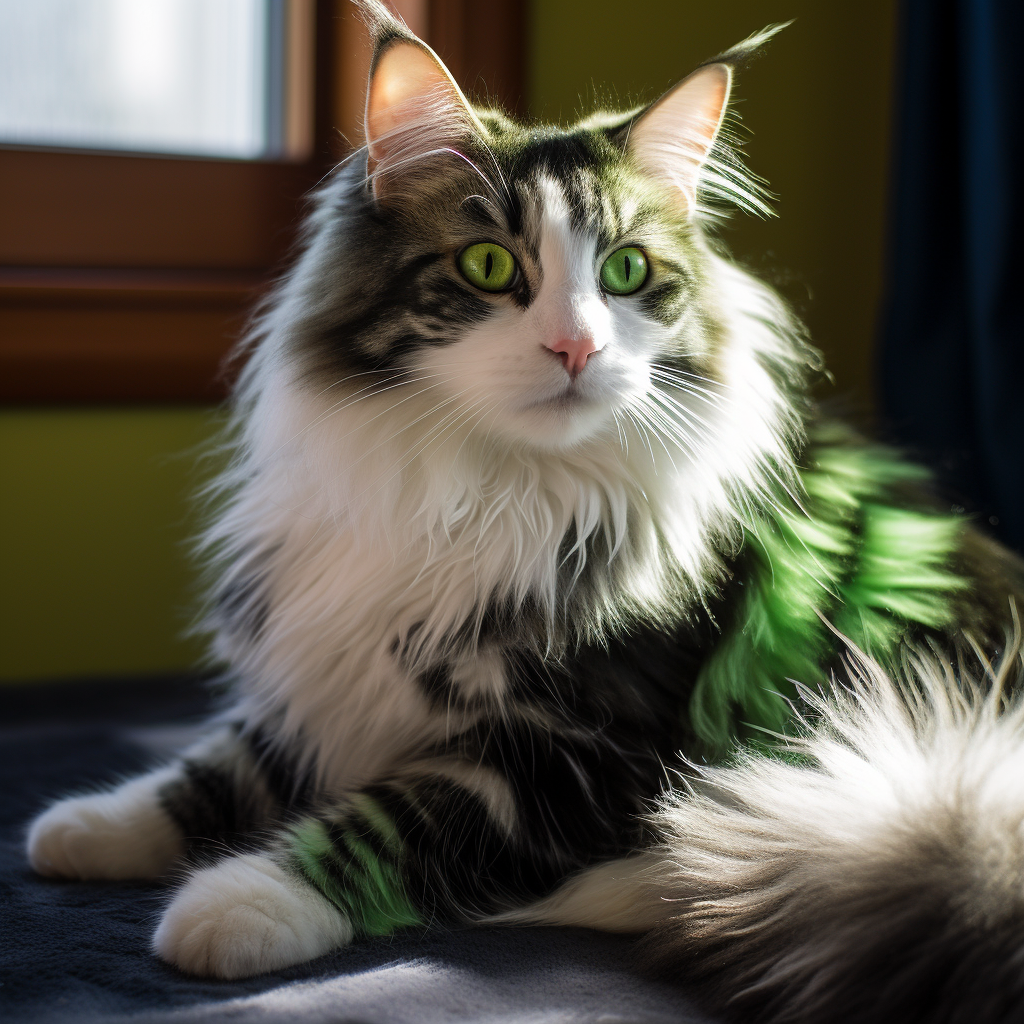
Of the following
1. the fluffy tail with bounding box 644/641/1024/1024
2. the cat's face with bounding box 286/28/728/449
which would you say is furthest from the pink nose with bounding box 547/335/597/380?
the fluffy tail with bounding box 644/641/1024/1024

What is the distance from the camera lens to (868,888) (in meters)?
0.67

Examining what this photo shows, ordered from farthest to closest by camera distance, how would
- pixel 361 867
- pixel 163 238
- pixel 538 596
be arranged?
1. pixel 163 238
2. pixel 538 596
3. pixel 361 867

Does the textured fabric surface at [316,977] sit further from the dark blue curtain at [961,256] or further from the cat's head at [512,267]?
the dark blue curtain at [961,256]

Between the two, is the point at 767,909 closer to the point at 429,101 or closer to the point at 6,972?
the point at 6,972

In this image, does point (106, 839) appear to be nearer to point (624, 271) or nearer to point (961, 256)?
point (624, 271)

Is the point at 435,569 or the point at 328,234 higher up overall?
the point at 328,234

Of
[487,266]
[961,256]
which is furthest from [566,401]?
[961,256]

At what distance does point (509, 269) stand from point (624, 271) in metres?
0.12

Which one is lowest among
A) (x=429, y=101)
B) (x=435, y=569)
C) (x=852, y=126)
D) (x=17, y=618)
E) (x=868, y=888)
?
(x=17, y=618)

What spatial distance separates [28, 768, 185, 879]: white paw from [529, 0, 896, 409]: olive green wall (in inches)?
51.2

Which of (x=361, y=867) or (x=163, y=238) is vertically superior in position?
(x=163, y=238)

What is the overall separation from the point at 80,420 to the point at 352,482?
898 millimetres

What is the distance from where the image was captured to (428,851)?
810 mm

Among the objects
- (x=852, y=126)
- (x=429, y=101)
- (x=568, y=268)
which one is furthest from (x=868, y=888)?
(x=852, y=126)
